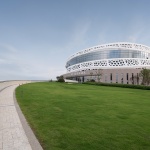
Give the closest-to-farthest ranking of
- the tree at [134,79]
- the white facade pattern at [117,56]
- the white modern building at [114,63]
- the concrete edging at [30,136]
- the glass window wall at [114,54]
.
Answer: the concrete edging at [30,136], the tree at [134,79], the white modern building at [114,63], the white facade pattern at [117,56], the glass window wall at [114,54]

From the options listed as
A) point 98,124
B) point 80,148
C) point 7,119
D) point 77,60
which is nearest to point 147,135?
point 98,124

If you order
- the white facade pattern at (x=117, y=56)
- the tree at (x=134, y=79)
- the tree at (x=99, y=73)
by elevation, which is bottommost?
the tree at (x=134, y=79)

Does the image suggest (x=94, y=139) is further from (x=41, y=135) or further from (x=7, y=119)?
(x=7, y=119)

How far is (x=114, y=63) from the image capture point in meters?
96.4

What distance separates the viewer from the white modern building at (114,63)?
90438 mm

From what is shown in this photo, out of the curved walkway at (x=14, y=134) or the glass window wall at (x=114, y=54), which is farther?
the glass window wall at (x=114, y=54)

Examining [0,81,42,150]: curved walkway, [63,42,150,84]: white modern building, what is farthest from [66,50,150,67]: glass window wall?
[0,81,42,150]: curved walkway

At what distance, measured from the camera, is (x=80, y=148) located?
616cm

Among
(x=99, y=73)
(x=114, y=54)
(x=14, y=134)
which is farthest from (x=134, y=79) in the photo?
(x=14, y=134)

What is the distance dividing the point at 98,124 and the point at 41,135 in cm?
279

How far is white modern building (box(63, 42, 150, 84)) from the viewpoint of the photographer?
9044 centimetres

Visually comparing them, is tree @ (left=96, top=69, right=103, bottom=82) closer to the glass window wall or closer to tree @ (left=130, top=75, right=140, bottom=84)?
the glass window wall

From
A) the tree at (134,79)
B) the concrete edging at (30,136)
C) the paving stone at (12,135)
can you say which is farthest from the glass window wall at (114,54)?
the concrete edging at (30,136)

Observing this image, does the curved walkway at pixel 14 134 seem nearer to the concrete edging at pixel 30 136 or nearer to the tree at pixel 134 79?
the concrete edging at pixel 30 136
